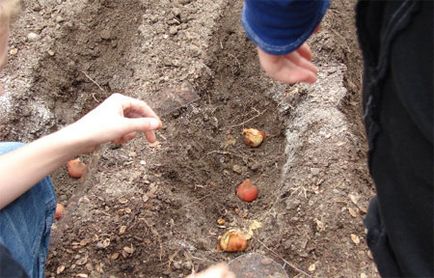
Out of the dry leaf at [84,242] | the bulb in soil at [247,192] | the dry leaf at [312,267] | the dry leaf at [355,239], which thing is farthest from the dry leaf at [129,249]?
the dry leaf at [355,239]

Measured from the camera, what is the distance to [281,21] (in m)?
1.15

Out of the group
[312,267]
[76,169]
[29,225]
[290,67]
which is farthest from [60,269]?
[290,67]

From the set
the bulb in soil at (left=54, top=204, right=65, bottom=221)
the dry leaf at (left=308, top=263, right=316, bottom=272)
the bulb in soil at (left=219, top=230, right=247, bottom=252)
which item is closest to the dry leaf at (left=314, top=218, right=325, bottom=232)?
the dry leaf at (left=308, top=263, right=316, bottom=272)

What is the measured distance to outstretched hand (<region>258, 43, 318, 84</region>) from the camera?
1.30m

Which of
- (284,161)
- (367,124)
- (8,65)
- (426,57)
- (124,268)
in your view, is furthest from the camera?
(8,65)

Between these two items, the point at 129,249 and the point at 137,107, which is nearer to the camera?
the point at 137,107

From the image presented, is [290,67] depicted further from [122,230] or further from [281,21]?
[122,230]

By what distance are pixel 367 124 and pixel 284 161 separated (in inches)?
42.9

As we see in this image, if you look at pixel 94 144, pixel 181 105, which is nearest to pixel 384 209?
pixel 94 144

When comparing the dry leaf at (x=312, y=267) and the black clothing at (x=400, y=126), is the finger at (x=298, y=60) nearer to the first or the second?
the black clothing at (x=400, y=126)

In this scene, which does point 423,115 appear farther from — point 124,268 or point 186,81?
point 186,81

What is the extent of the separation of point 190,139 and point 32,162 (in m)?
0.79

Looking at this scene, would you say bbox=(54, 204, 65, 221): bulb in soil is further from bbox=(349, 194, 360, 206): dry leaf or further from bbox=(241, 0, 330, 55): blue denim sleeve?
bbox=(241, 0, 330, 55): blue denim sleeve

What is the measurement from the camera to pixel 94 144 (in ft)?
5.39
